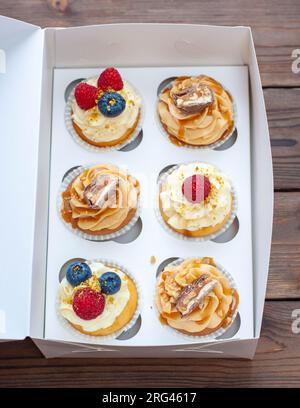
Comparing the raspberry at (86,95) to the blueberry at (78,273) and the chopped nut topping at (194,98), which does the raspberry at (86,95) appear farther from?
the blueberry at (78,273)

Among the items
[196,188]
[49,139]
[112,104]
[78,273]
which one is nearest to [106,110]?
[112,104]

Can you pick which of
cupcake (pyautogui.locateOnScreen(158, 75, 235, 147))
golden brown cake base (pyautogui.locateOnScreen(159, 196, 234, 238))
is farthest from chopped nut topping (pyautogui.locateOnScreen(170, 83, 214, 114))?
golden brown cake base (pyautogui.locateOnScreen(159, 196, 234, 238))

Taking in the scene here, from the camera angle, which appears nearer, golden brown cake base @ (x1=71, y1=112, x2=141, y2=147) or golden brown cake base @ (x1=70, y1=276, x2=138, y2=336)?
golden brown cake base @ (x1=70, y1=276, x2=138, y2=336)

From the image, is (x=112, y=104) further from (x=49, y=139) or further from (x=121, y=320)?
(x=121, y=320)

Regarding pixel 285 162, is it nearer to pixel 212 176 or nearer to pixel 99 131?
pixel 212 176

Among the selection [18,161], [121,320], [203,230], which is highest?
[18,161]

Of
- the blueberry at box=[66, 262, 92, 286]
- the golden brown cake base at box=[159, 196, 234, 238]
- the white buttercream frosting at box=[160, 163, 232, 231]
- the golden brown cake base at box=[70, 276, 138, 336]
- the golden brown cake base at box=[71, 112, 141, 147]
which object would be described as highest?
the golden brown cake base at box=[71, 112, 141, 147]

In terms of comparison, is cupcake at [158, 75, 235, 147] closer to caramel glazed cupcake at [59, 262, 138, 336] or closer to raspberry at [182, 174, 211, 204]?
raspberry at [182, 174, 211, 204]
